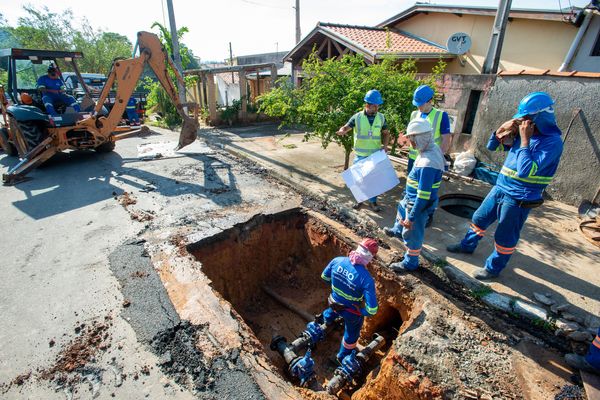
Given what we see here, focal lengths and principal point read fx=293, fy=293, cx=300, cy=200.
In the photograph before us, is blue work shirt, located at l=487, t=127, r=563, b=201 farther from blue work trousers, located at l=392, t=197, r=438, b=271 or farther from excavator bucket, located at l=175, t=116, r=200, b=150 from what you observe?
excavator bucket, located at l=175, t=116, r=200, b=150

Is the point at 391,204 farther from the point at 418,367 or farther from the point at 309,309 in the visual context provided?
the point at 418,367

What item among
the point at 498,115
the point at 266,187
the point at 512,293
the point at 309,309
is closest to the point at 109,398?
the point at 309,309

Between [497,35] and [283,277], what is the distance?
7571mm

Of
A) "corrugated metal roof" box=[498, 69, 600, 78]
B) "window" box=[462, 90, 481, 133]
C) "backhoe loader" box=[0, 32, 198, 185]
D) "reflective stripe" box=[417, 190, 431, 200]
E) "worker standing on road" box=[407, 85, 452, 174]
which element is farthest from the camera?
"window" box=[462, 90, 481, 133]

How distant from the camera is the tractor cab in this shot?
7047 millimetres

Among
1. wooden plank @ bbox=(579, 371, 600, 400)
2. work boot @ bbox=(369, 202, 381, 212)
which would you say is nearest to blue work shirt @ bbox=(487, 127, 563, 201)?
wooden plank @ bbox=(579, 371, 600, 400)

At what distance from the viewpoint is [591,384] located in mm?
2328

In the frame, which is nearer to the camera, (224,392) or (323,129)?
(224,392)

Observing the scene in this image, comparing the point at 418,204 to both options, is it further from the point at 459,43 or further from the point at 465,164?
the point at 459,43

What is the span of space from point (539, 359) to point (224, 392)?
2.74 metres

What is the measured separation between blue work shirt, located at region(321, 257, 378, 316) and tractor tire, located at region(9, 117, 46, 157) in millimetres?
8190

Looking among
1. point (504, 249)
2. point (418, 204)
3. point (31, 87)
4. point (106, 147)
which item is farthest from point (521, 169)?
point (31, 87)

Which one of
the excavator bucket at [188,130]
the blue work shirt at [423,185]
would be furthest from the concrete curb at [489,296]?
the excavator bucket at [188,130]

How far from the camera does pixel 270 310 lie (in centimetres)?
473
